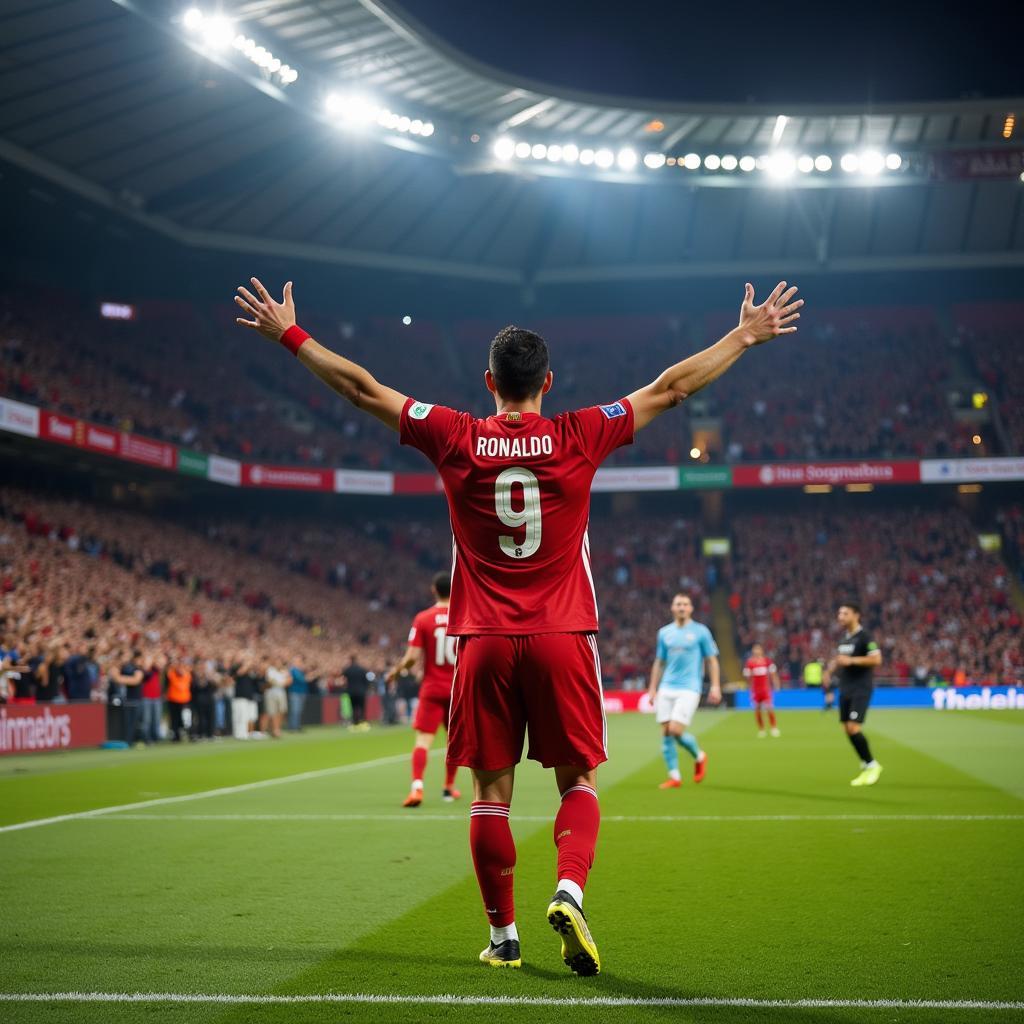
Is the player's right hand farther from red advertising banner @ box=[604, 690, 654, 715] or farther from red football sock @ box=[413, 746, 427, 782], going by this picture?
red advertising banner @ box=[604, 690, 654, 715]

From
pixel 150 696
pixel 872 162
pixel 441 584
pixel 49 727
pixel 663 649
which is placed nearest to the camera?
pixel 441 584

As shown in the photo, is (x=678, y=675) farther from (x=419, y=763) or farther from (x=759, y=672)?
(x=759, y=672)

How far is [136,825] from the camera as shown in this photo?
11.1 metres

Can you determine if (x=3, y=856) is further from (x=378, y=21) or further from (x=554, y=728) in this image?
(x=378, y=21)

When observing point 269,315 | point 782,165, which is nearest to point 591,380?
point 782,165

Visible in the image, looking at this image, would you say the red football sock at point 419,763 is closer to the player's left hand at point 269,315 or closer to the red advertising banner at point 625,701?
the player's left hand at point 269,315

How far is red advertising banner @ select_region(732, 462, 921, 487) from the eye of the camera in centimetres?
4919

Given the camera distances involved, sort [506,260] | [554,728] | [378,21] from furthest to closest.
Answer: [506,260], [378,21], [554,728]

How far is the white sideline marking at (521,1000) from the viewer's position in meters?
4.64

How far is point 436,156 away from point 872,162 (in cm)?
1617

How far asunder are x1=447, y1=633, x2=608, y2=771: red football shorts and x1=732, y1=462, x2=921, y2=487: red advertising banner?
4591cm

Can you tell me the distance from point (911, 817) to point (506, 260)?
144ft

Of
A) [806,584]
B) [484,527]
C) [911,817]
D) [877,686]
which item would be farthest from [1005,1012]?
[806,584]

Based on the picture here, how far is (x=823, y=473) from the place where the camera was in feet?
163
